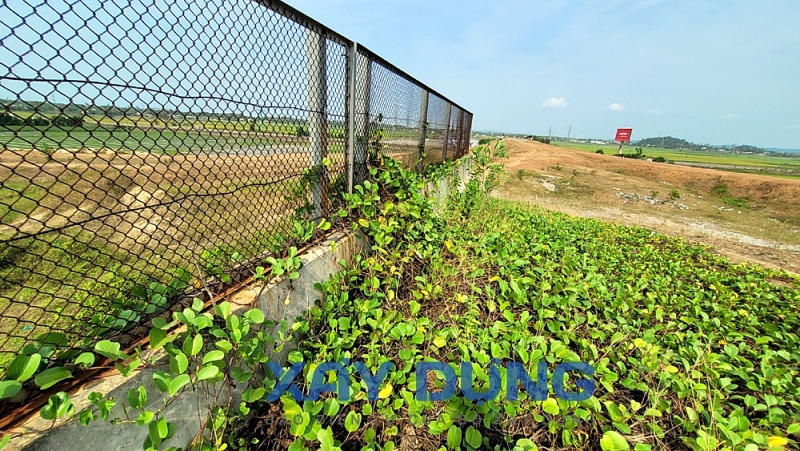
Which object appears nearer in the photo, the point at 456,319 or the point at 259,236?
the point at 259,236

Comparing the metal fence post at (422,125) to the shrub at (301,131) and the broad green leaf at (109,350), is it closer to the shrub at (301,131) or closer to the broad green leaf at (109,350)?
the shrub at (301,131)

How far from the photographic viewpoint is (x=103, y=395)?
97 cm

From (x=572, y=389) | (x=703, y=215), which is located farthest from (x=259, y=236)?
(x=703, y=215)

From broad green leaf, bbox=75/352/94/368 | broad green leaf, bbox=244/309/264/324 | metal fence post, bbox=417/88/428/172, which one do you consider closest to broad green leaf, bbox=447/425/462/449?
broad green leaf, bbox=244/309/264/324

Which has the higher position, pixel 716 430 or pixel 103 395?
pixel 103 395

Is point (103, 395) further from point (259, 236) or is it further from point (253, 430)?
point (259, 236)

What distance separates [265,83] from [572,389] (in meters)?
2.28

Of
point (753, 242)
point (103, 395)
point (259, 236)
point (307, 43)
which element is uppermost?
point (307, 43)

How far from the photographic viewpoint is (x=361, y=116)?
94.5 inches

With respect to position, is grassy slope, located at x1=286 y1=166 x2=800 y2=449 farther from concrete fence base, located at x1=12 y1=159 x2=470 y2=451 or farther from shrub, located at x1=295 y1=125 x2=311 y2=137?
shrub, located at x1=295 y1=125 x2=311 y2=137

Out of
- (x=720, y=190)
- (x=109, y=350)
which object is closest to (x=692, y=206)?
(x=720, y=190)

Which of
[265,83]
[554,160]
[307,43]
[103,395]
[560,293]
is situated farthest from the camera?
[554,160]

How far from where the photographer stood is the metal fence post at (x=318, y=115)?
6.10ft

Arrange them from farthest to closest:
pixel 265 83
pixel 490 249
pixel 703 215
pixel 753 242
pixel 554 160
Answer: pixel 554 160 < pixel 703 215 < pixel 753 242 < pixel 490 249 < pixel 265 83
